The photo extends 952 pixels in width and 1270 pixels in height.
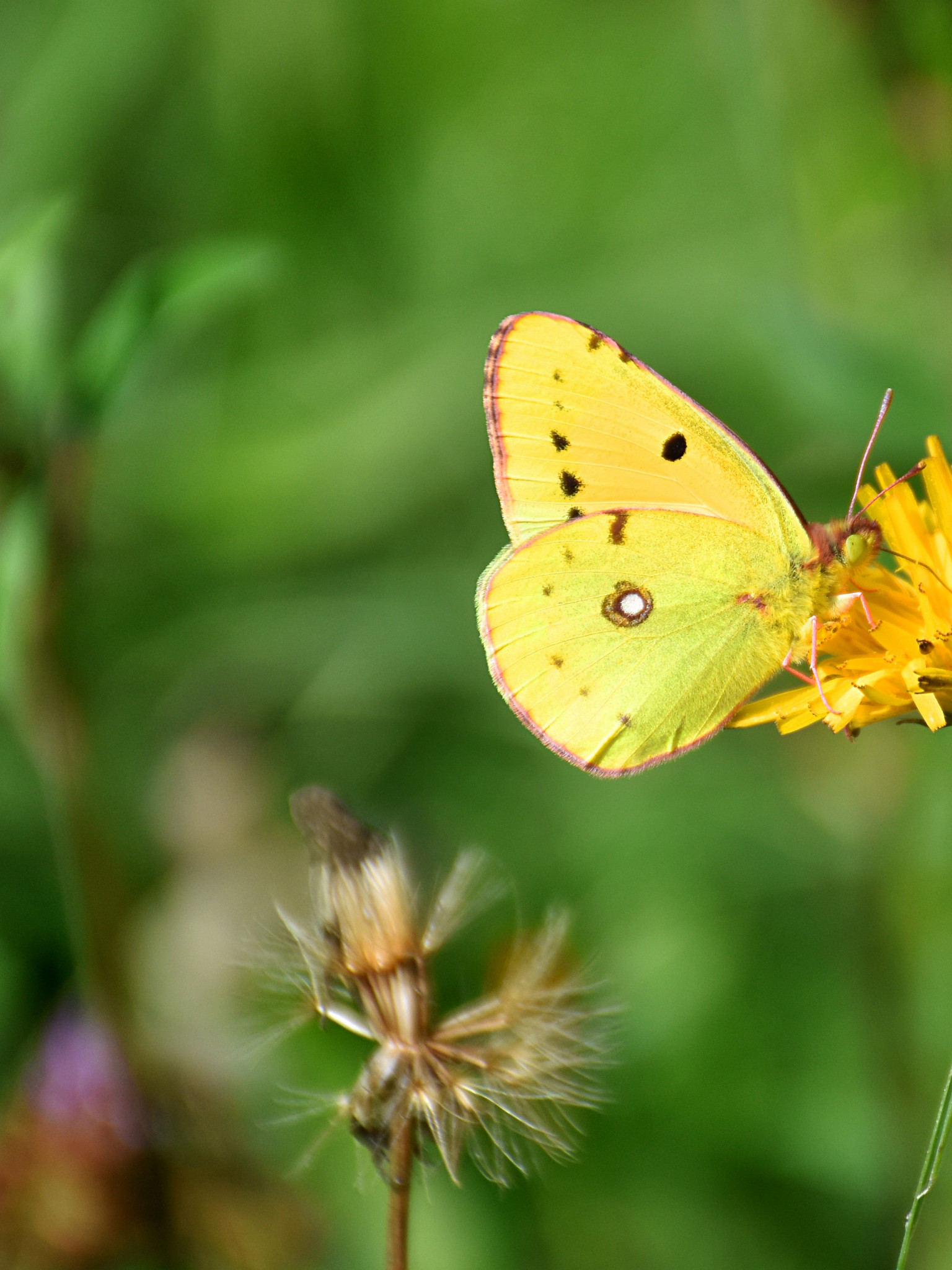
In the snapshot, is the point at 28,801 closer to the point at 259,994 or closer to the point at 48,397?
the point at 259,994

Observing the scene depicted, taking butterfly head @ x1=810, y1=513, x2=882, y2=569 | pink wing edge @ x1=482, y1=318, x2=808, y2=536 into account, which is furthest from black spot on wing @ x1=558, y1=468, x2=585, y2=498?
butterfly head @ x1=810, y1=513, x2=882, y2=569

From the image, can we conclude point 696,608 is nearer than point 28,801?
Yes

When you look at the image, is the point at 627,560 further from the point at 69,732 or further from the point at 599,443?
the point at 69,732

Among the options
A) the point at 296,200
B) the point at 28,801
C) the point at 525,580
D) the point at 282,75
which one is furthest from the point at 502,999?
the point at 282,75

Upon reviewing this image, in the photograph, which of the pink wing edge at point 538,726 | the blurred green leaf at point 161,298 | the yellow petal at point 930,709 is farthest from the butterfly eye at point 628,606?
the blurred green leaf at point 161,298

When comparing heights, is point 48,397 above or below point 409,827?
above

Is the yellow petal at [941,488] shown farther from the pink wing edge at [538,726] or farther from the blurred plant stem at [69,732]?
the blurred plant stem at [69,732]
